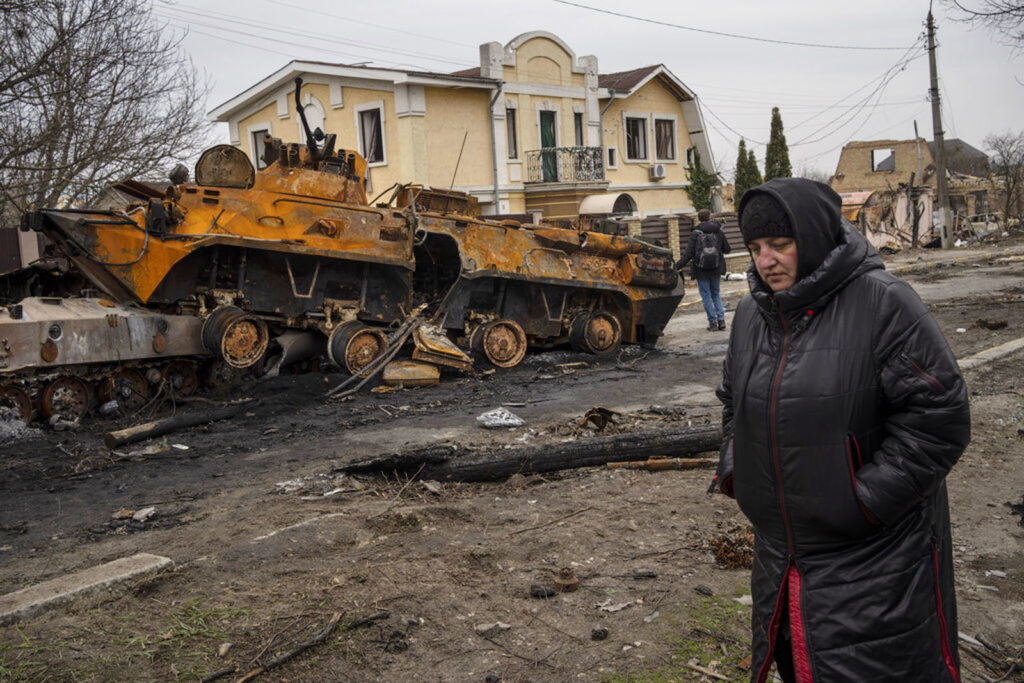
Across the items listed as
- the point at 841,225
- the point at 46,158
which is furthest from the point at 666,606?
the point at 46,158

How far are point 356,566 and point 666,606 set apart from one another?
5.12 ft

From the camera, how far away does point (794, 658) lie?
8.30 feet

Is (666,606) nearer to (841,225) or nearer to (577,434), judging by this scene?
(841,225)

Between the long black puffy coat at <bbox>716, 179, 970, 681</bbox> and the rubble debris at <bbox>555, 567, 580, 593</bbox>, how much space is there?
1.78 meters

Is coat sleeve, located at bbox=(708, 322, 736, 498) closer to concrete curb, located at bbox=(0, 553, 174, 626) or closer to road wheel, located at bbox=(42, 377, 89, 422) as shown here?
concrete curb, located at bbox=(0, 553, 174, 626)

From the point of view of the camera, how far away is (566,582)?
4355 mm

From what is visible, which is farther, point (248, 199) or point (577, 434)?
point (248, 199)

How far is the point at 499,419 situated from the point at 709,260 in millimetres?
6785

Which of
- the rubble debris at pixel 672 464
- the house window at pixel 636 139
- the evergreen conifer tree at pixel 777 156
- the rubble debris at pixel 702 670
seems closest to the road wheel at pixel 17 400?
the rubble debris at pixel 672 464

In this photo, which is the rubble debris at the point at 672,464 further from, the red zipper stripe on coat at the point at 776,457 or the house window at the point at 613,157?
the house window at the point at 613,157

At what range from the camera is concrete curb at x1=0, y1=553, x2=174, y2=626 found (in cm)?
403

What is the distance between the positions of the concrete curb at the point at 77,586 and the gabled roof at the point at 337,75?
20638 mm

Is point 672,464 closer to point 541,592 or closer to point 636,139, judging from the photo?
point 541,592

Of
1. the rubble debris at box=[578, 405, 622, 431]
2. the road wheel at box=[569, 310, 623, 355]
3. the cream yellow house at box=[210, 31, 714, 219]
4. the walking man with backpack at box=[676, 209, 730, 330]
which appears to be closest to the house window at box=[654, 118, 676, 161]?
the cream yellow house at box=[210, 31, 714, 219]
